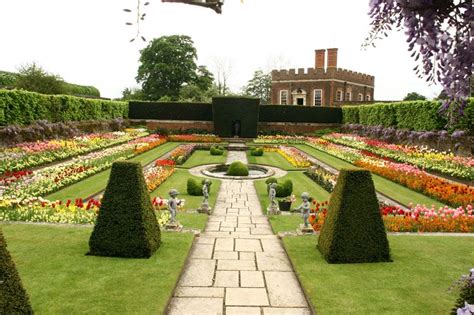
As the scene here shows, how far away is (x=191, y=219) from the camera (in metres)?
9.01

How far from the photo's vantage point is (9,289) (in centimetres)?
343

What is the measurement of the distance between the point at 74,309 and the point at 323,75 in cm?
4525

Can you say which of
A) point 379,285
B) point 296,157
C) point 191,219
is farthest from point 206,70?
point 379,285

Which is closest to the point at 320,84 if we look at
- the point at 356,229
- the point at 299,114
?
the point at 299,114

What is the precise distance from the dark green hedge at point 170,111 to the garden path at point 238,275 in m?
26.9

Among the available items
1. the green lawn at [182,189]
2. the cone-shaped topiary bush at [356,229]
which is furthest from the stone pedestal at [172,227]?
the cone-shaped topiary bush at [356,229]

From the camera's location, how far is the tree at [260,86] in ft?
227

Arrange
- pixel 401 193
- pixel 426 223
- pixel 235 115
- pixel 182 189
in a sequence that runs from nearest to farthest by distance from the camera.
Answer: pixel 426 223 < pixel 401 193 < pixel 182 189 < pixel 235 115

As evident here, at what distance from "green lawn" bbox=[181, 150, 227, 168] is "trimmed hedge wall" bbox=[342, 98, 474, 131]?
10942 mm

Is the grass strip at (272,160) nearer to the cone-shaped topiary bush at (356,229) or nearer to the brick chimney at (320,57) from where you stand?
the cone-shaped topiary bush at (356,229)

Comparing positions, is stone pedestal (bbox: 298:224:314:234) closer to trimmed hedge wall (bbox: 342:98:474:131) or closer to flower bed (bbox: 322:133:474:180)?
flower bed (bbox: 322:133:474:180)

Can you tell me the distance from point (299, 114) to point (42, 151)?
24.4 m

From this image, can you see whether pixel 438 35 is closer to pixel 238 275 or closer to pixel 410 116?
pixel 238 275

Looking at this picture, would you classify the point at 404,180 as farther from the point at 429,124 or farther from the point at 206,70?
the point at 206,70
